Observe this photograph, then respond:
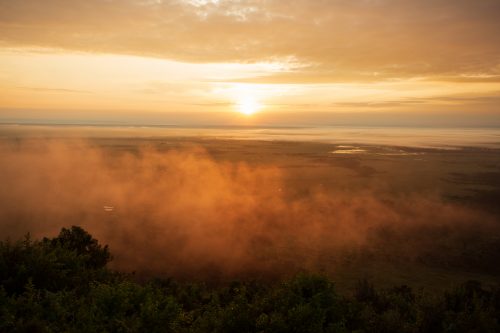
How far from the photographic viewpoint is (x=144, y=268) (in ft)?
108

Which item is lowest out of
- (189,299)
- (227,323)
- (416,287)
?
(416,287)

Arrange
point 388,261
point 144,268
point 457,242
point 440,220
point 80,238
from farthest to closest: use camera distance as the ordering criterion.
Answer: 1. point 440,220
2. point 457,242
3. point 388,261
4. point 144,268
5. point 80,238

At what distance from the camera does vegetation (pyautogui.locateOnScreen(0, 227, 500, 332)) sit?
1524cm

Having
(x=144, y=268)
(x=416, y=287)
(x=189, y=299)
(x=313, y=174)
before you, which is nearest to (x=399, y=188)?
(x=313, y=174)

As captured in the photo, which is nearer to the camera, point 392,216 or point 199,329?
point 199,329

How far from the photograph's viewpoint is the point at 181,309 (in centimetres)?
1745

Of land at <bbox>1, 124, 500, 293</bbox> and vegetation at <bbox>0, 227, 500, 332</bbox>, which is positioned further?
land at <bbox>1, 124, 500, 293</bbox>

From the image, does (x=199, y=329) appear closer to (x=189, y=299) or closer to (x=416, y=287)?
(x=189, y=299)

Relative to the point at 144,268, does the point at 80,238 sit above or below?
above

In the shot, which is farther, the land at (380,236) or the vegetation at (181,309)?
the land at (380,236)

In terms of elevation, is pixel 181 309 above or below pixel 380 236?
above

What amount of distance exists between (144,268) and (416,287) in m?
20.9

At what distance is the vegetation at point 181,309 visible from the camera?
50.0 ft

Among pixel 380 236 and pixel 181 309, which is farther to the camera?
pixel 380 236
